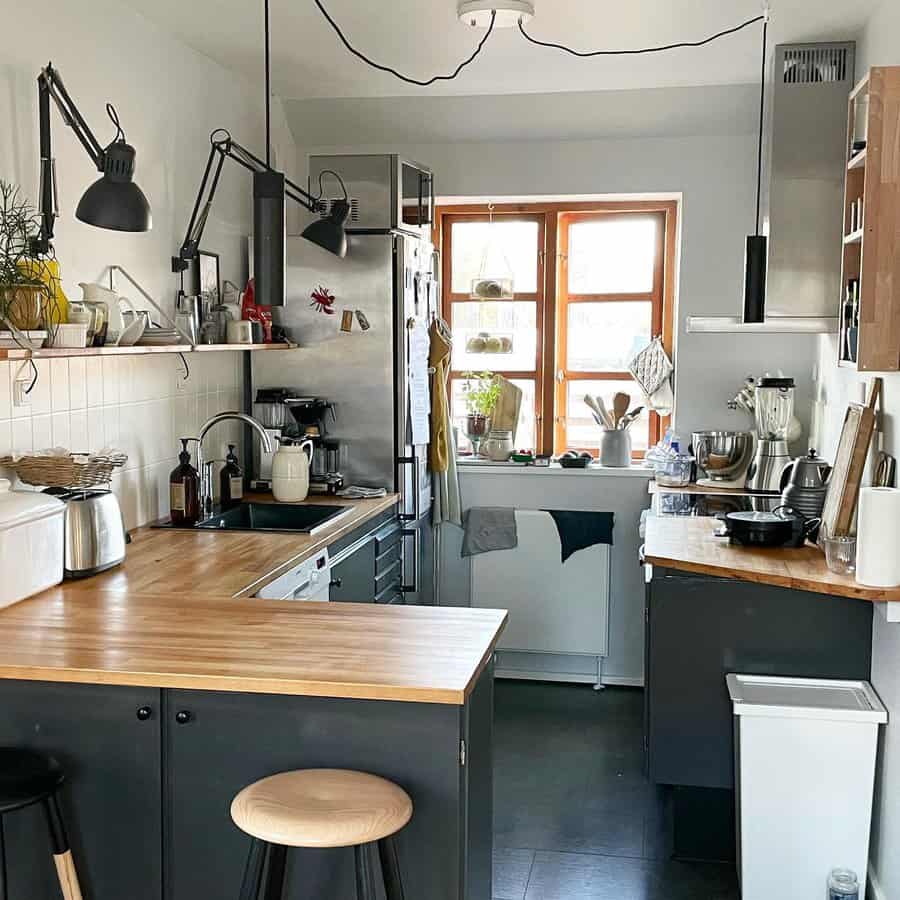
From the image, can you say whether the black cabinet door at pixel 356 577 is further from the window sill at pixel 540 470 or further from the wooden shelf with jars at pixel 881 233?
the wooden shelf with jars at pixel 881 233

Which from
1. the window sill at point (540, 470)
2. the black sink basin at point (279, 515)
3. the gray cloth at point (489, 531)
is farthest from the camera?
the gray cloth at point (489, 531)

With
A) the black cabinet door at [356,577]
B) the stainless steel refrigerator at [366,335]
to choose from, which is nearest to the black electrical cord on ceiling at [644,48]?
the stainless steel refrigerator at [366,335]

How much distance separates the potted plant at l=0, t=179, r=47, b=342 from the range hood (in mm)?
2217

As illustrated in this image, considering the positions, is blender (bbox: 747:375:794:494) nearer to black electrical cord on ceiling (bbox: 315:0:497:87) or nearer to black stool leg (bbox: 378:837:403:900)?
black electrical cord on ceiling (bbox: 315:0:497:87)

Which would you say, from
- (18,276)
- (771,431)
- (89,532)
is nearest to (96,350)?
(18,276)

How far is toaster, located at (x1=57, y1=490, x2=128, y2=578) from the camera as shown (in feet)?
9.81

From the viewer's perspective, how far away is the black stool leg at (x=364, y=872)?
2051 millimetres

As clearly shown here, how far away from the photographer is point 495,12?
3.50m

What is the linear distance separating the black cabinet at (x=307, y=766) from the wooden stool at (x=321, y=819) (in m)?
0.07

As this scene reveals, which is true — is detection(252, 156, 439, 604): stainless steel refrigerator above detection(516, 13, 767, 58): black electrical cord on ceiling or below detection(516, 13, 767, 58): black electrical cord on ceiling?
below

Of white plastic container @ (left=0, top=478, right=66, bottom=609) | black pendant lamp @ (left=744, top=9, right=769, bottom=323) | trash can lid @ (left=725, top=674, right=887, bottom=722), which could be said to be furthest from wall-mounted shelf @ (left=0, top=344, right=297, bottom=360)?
trash can lid @ (left=725, top=674, right=887, bottom=722)

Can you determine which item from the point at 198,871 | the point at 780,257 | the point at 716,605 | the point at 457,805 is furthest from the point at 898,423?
the point at 198,871

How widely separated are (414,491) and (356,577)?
0.78 metres

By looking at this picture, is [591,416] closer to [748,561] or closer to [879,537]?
[748,561]
